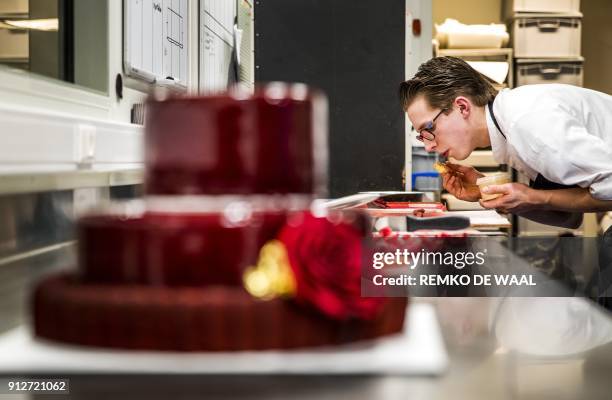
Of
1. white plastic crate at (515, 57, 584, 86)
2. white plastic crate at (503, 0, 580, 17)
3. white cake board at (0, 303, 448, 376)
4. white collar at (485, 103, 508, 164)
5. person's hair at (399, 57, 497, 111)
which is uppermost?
white plastic crate at (503, 0, 580, 17)

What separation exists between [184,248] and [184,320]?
0.05 metres

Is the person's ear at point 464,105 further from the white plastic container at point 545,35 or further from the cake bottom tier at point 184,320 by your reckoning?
the white plastic container at point 545,35

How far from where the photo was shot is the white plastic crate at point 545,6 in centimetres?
544

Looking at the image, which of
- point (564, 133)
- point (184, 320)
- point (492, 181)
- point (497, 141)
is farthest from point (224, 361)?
point (497, 141)

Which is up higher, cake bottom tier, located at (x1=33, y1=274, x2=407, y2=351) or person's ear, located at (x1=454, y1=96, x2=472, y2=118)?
person's ear, located at (x1=454, y1=96, x2=472, y2=118)

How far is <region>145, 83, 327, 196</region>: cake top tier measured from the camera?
479mm

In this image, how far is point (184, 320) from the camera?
0.43 meters

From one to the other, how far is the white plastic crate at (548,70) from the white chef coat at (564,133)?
11.3 feet

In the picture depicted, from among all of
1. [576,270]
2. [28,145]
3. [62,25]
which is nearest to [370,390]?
[28,145]

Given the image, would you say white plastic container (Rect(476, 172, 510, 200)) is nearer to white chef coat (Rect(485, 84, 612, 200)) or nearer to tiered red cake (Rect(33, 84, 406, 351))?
Result: white chef coat (Rect(485, 84, 612, 200))

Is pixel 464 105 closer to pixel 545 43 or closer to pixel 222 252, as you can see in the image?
pixel 222 252

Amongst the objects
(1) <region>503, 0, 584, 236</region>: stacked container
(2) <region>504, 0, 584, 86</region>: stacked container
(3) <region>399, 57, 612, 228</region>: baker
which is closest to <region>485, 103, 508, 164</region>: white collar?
(3) <region>399, 57, 612, 228</region>: baker

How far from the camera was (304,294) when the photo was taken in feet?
1.44

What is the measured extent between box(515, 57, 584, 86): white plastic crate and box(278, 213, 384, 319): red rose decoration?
531 centimetres
